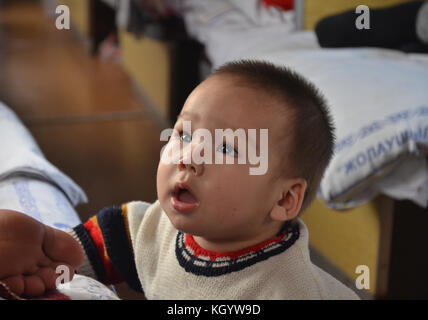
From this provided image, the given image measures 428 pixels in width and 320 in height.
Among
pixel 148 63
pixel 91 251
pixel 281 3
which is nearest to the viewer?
pixel 91 251

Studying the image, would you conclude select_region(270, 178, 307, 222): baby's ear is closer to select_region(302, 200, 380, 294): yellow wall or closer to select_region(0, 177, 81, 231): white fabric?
select_region(302, 200, 380, 294): yellow wall

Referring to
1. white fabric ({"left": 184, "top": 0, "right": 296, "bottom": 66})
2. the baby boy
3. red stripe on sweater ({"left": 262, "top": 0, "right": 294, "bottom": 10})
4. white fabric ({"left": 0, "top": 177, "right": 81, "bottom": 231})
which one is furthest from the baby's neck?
red stripe on sweater ({"left": 262, "top": 0, "right": 294, "bottom": 10})

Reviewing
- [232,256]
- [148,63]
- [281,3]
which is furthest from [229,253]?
[148,63]

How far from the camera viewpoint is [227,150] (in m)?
0.23

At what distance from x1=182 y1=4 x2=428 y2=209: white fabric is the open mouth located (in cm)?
19

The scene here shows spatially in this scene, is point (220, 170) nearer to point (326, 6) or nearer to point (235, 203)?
point (235, 203)

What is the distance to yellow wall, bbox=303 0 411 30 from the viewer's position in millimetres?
318

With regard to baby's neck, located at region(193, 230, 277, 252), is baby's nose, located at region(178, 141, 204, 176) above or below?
above

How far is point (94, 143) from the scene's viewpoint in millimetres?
526

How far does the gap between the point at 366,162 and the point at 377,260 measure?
0.08 metres

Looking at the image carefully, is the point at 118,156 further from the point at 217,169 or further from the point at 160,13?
the point at 160,13

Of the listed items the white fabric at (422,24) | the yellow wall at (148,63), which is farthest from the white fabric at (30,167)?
the yellow wall at (148,63)

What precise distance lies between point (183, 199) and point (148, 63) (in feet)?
3.46

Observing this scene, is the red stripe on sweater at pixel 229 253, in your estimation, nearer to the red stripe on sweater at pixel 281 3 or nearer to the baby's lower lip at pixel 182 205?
the baby's lower lip at pixel 182 205
